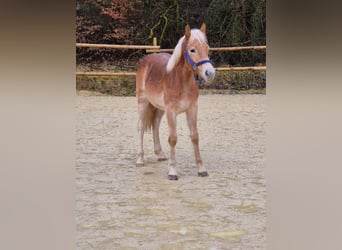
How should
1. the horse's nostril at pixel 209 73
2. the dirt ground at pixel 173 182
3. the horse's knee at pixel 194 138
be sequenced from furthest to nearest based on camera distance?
the horse's knee at pixel 194 138
the horse's nostril at pixel 209 73
the dirt ground at pixel 173 182

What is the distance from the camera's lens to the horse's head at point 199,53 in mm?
1571

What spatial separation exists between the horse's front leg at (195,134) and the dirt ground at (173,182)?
19 mm

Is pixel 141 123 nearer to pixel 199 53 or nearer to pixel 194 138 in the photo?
pixel 194 138

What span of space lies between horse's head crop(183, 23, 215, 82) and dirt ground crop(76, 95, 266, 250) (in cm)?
11

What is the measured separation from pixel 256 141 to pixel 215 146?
0.13 metres

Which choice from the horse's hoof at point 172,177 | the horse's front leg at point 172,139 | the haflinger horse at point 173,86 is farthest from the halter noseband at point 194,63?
the horse's hoof at point 172,177

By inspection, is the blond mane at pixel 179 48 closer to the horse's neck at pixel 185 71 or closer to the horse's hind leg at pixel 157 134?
the horse's neck at pixel 185 71

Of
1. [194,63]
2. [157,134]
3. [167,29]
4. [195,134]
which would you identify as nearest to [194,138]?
[195,134]

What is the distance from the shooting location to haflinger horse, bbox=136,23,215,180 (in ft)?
5.20

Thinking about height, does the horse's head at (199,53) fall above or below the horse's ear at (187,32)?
below

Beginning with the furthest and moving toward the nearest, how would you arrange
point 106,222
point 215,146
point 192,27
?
point 215,146 → point 192,27 → point 106,222
